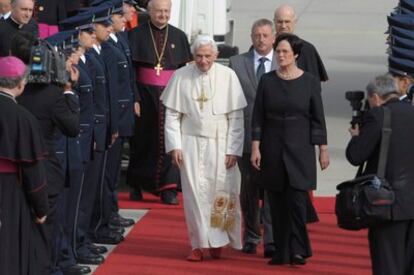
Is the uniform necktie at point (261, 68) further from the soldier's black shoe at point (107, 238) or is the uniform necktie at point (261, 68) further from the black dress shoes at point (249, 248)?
the soldier's black shoe at point (107, 238)

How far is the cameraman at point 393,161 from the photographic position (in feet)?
31.3

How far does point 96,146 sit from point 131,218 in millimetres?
2269

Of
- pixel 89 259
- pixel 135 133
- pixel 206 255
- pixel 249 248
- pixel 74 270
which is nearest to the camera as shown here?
pixel 74 270

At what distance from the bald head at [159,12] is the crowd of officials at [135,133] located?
0.01 metres

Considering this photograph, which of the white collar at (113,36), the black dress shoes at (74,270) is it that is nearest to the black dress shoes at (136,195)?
the white collar at (113,36)

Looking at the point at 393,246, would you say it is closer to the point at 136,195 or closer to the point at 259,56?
the point at 259,56

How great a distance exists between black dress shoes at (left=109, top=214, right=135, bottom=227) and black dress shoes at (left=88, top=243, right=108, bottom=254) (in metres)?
0.85

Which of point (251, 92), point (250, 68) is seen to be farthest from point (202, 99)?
point (250, 68)

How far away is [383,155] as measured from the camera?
9.56 meters

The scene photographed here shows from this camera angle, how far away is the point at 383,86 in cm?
959

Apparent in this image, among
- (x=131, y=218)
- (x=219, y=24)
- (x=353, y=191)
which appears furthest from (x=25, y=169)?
(x=219, y=24)

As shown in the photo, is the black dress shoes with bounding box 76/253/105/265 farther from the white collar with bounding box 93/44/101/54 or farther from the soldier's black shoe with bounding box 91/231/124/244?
the white collar with bounding box 93/44/101/54

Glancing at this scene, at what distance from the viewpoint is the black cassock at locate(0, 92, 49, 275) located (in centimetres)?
915

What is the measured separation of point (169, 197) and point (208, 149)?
109 inches
